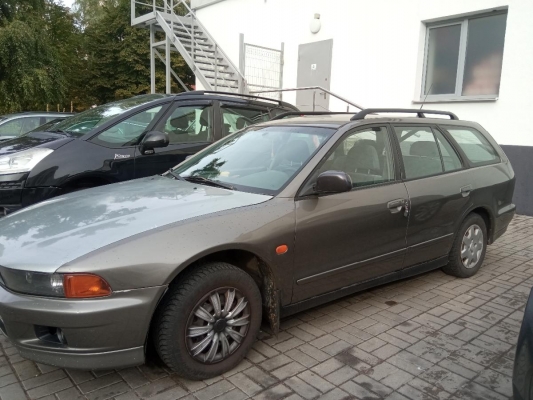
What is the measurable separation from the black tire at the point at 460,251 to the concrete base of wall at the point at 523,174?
3.59 metres

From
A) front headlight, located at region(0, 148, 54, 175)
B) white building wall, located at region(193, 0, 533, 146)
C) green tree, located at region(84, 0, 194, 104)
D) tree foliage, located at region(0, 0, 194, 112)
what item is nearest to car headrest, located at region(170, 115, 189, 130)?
front headlight, located at region(0, 148, 54, 175)

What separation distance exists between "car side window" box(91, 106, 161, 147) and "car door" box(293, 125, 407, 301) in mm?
2777

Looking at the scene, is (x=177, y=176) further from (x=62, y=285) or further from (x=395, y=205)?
(x=395, y=205)

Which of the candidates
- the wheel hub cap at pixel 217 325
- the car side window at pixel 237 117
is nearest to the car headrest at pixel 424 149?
the wheel hub cap at pixel 217 325

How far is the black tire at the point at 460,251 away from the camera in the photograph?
4551mm

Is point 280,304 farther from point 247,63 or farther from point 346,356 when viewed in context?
point 247,63

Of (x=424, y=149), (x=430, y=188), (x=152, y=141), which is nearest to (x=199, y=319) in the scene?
(x=430, y=188)

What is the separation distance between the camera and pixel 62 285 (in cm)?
239

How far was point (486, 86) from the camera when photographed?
8305 millimetres

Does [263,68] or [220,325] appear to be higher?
[263,68]

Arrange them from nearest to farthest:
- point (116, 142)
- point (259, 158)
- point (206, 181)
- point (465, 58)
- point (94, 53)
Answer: point (206, 181), point (259, 158), point (116, 142), point (465, 58), point (94, 53)

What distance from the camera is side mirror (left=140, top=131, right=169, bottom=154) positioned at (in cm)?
509

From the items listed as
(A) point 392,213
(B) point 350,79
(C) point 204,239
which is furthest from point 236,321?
(B) point 350,79

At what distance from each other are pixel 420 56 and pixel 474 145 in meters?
4.80
